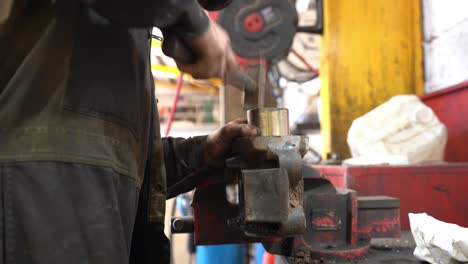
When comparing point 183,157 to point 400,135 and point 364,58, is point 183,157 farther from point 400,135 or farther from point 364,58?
point 364,58

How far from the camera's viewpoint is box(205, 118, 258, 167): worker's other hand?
775 mm

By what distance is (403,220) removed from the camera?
1.12 m

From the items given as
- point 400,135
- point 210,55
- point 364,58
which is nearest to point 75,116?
point 210,55

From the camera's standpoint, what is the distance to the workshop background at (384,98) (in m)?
1.09

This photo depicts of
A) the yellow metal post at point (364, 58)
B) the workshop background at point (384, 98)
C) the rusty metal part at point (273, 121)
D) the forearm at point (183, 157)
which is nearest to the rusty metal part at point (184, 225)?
the forearm at point (183, 157)

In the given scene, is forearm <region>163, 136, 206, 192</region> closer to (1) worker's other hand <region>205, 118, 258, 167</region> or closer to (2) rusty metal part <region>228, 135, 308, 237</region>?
(1) worker's other hand <region>205, 118, 258, 167</region>

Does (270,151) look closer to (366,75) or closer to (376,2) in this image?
(366,75)

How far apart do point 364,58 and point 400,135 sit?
0.70 metres

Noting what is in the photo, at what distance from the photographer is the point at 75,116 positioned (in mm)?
566

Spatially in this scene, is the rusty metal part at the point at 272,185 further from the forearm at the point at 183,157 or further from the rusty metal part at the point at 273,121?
the forearm at the point at 183,157

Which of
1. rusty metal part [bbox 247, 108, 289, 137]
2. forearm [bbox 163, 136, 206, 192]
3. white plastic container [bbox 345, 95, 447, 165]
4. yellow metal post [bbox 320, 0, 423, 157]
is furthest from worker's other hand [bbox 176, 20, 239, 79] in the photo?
yellow metal post [bbox 320, 0, 423, 157]

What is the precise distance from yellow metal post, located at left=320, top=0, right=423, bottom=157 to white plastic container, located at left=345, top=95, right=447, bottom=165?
451 mm

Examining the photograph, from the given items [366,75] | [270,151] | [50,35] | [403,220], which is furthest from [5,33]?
[366,75]

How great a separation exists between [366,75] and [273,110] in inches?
56.5
